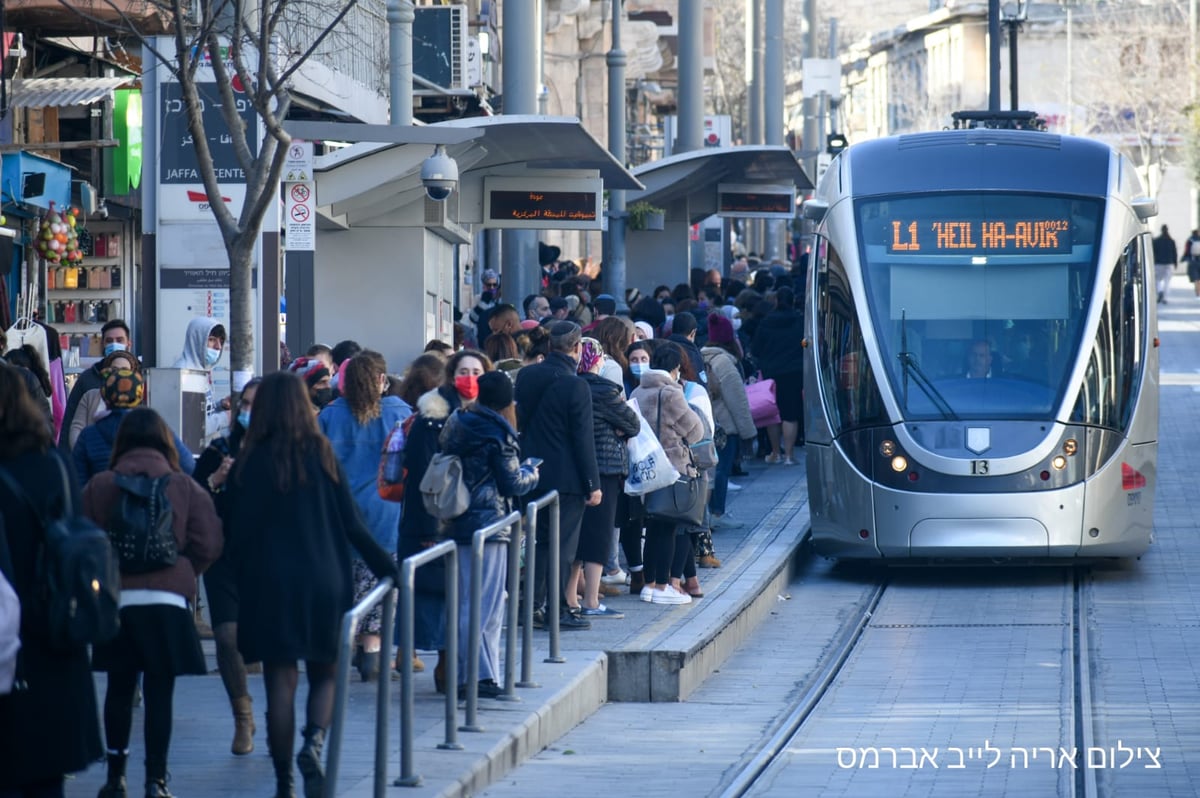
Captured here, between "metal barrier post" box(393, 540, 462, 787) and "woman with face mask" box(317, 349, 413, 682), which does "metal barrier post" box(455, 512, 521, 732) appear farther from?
"woman with face mask" box(317, 349, 413, 682)

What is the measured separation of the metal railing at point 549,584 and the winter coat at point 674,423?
1.90 meters

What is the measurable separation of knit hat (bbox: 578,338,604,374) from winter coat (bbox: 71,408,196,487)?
3714mm

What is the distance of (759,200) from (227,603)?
22236 mm

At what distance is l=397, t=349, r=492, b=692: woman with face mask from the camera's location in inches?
367

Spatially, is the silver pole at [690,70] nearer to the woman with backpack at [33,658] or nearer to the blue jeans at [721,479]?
the blue jeans at [721,479]

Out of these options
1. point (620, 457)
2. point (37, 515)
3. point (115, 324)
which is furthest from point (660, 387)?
point (37, 515)

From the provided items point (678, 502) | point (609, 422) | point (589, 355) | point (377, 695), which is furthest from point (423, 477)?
point (678, 502)

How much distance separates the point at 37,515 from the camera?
5.65 m

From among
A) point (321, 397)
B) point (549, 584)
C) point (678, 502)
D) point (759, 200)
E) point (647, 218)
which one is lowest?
point (549, 584)

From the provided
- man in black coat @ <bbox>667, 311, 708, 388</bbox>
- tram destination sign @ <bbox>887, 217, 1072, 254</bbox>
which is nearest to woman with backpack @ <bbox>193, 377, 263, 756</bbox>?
man in black coat @ <bbox>667, 311, 708, 388</bbox>

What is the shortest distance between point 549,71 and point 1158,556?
32.1 metres

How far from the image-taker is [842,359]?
14.9 meters

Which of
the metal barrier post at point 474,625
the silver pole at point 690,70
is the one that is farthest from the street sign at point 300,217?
the silver pole at point 690,70

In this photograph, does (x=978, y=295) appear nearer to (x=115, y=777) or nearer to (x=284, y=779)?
(x=284, y=779)
